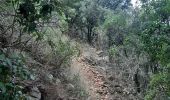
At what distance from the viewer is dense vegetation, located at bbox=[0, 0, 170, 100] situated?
3.85m

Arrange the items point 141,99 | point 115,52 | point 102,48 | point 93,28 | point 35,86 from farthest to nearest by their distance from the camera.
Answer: point 93,28, point 102,48, point 115,52, point 141,99, point 35,86

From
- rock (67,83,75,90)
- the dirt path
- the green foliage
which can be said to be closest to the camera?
the green foliage

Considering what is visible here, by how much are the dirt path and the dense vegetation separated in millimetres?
885

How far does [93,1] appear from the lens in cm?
1978

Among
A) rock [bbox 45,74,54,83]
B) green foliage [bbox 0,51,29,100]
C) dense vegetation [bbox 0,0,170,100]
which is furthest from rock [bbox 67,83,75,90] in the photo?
green foliage [bbox 0,51,29,100]

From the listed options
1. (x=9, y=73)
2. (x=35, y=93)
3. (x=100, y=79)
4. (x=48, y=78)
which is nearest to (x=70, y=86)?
(x=48, y=78)

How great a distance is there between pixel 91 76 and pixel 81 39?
6782 mm

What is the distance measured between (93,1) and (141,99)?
9.89 meters

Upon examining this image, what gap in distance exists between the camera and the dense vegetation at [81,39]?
3.85 meters

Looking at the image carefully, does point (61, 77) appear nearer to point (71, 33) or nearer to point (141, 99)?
point (141, 99)

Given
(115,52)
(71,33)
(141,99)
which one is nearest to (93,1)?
(71,33)

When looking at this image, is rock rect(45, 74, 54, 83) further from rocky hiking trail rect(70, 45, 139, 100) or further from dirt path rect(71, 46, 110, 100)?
dirt path rect(71, 46, 110, 100)

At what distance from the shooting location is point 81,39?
19500mm

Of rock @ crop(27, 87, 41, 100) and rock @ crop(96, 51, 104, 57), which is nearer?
rock @ crop(27, 87, 41, 100)
